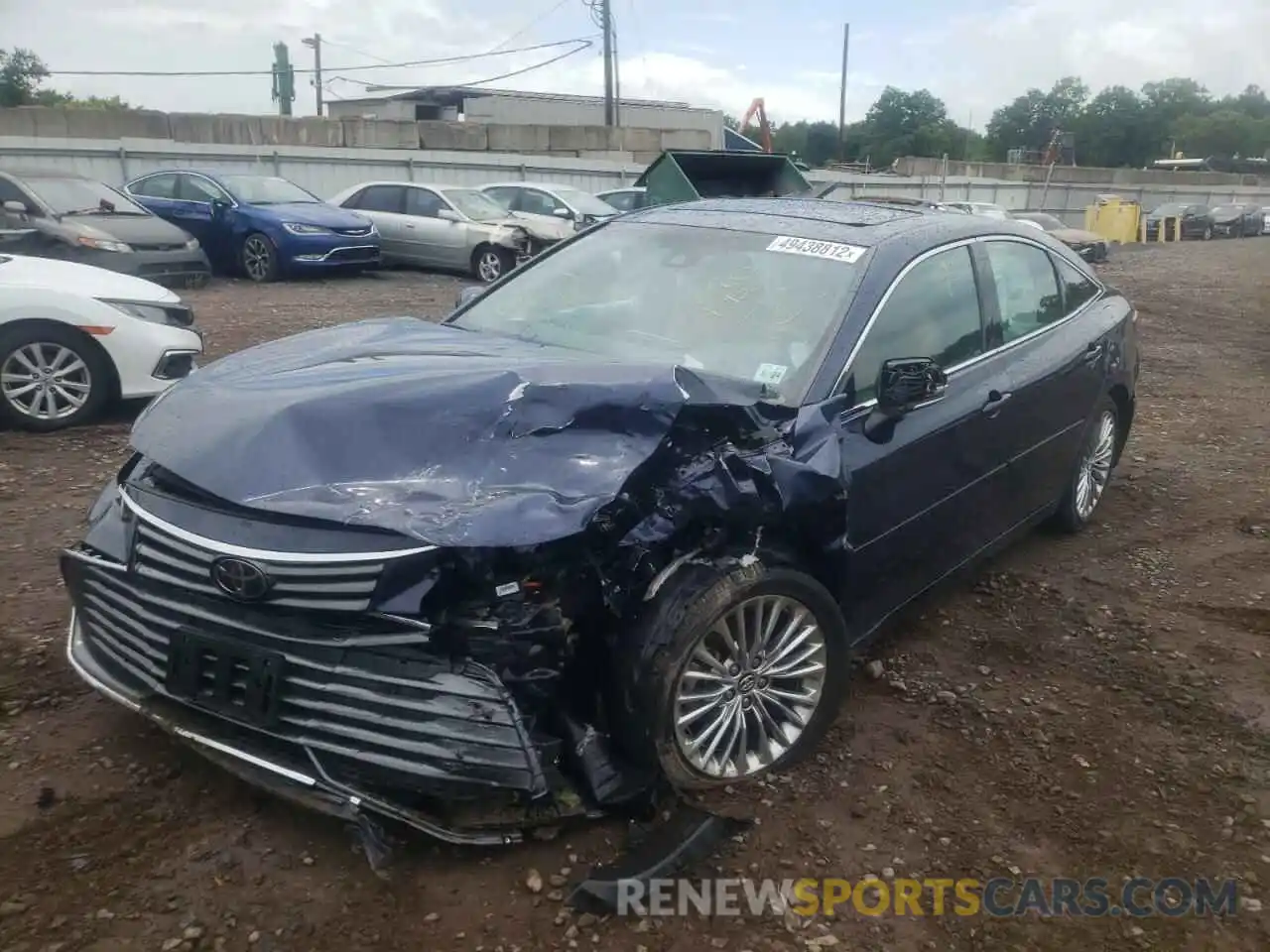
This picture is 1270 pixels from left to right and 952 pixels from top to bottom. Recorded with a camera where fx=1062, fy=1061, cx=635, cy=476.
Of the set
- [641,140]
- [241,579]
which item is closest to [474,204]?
[241,579]

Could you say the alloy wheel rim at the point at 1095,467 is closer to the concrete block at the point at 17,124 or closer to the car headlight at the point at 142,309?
the car headlight at the point at 142,309

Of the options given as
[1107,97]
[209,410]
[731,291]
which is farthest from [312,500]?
[1107,97]

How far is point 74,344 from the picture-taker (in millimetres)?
6297

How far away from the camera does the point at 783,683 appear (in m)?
3.26

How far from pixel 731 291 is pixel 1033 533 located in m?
2.56

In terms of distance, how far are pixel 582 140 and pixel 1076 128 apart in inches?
2442

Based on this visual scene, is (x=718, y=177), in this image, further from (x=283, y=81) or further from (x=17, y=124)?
(x=283, y=81)

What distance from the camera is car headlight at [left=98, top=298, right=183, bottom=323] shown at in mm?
6426

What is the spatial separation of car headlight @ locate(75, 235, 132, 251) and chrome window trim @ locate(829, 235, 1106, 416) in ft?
32.6

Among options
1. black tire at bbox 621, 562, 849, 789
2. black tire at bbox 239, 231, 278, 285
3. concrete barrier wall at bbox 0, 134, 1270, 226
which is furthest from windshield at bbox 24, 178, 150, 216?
black tire at bbox 621, 562, 849, 789

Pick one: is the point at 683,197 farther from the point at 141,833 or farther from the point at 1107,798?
the point at 141,833

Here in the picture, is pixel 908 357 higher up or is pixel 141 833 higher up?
pixel 908 357

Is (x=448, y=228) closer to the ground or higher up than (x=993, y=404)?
higher up

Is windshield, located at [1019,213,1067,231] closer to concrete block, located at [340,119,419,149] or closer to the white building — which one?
concrete block, located at [340,119,419,149]
